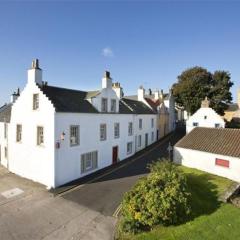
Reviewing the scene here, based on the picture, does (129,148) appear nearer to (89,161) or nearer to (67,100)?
(89,161)

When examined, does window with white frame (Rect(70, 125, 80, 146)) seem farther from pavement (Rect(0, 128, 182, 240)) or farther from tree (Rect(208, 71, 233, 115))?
tree (Rect(208, 71, 233, 115))

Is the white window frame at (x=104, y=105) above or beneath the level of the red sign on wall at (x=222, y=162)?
above

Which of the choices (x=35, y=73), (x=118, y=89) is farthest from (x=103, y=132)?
(x=118, y=89)

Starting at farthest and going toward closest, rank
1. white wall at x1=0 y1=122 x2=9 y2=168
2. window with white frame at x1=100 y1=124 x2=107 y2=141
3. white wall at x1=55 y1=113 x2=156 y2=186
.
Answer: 1. white wall at x1=0 y1=122 x2=9 y2=168
2. window with white frame at x1=100 y1=124 x2=107 y2=141
3. white wall at x1=55 y1=113 x2=156 y2=186

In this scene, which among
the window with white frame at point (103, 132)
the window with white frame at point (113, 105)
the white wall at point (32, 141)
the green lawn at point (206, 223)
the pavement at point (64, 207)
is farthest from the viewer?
the window with white frame at point (113, 105)

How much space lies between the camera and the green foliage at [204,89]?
50062mm

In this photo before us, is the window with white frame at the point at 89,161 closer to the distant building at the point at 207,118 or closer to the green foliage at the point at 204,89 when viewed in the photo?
the distant building at the point at 207,118

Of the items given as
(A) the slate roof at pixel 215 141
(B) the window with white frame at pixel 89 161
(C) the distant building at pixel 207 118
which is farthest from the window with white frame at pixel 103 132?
(C) the distant building at pixel 207 118

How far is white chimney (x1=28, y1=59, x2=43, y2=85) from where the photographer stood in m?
19.2

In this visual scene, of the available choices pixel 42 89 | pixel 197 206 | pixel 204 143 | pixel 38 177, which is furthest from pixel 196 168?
pixel 42 89

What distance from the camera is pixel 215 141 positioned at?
23.2 metres

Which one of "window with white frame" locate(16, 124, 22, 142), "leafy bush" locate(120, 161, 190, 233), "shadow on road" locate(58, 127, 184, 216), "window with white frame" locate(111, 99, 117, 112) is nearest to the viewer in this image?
"leafy bush" locate(120, 161, 190, 233)

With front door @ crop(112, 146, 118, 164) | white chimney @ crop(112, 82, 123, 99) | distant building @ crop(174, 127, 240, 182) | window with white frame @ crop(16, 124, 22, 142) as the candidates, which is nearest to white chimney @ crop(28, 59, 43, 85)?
window with white frame @ crop(16, 124, 22, 142)

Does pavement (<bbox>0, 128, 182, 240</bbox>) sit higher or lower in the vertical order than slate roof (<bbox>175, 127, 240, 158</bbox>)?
lower
